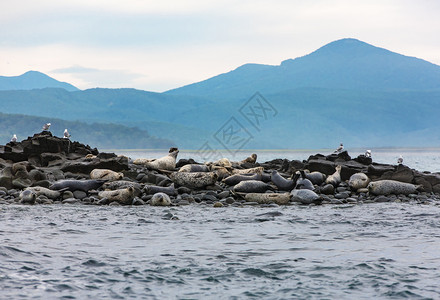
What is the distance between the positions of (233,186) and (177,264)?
35.2ft

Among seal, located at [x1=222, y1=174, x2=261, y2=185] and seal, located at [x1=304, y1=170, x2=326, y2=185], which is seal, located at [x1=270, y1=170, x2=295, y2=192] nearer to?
seal, located at [x1=222, y1=174, x2=261, y2=185]

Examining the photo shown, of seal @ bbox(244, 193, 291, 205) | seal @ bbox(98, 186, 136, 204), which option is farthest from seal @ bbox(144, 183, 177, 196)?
seal @ bbox(244, 193, 291, 205)

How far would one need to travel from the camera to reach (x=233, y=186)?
21109 millimetres

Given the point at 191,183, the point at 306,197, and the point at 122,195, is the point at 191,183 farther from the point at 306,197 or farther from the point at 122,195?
the point at 306,197

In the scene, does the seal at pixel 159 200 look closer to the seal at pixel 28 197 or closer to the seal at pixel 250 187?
the seal at pixel 250 187

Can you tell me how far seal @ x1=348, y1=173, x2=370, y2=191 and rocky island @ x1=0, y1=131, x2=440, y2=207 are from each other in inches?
1.4

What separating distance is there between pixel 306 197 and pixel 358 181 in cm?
311

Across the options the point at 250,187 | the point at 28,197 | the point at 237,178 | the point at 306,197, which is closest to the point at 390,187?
the point at 306,197

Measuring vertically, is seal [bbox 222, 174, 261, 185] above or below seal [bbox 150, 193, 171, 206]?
above

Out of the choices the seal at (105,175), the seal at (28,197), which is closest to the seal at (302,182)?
the seal at (105,175)

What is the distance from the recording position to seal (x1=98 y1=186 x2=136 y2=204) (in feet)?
60.8

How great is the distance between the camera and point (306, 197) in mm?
19203

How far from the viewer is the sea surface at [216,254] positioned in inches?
352

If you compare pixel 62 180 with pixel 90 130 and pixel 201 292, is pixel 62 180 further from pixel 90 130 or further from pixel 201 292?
pixel 90 130
